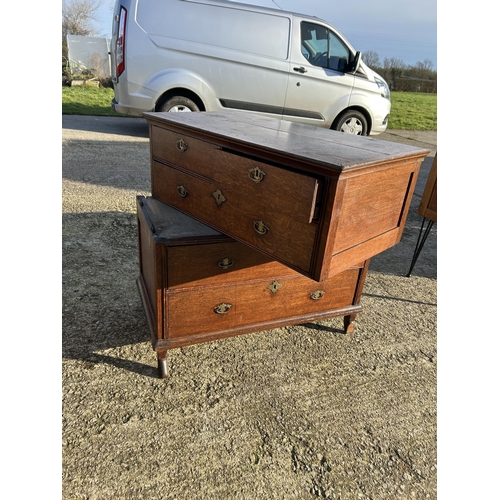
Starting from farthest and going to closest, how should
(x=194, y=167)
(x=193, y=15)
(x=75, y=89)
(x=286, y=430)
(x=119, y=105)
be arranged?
(x=75, y=89), (x=119, y=105), (x=193, y=15), (x=194, y=167), (x=286, y=430)

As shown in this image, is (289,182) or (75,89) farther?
(75,89)

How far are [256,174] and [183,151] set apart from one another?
55 centimetres

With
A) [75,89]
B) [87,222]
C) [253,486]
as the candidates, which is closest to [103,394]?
[253,486]

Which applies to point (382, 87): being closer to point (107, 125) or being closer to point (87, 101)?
point (107, 125)

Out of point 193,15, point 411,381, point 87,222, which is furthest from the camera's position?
point 193,15

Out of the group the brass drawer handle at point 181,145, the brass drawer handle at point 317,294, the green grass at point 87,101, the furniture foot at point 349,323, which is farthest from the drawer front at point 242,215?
the green grass at point 87,101

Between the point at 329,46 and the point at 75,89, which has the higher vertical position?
the point at 329,46

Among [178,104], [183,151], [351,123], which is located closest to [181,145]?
[183,151]

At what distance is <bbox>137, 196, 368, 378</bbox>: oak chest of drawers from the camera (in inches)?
67.2

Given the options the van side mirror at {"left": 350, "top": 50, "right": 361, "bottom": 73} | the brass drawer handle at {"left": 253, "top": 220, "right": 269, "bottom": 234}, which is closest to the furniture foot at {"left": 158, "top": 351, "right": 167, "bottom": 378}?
the brass drawer handle at {"left": 253, "top": 220, "right": 269, "bottom": 234}

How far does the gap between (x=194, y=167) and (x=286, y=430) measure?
1.21 meters

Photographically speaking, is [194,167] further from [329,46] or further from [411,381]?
[329,46]

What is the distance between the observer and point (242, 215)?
→ 161cm

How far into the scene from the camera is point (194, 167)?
1.82m
